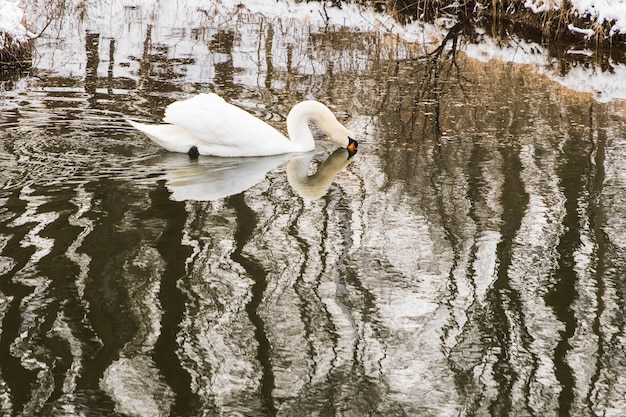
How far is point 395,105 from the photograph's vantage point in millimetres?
10867

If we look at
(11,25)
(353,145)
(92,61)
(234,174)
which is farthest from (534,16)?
(234,174)

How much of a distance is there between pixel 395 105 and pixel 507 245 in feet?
14.8

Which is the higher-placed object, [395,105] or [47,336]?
[395,105]

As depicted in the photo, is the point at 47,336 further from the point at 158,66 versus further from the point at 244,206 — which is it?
the point at 158,66

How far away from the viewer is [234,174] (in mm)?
8188

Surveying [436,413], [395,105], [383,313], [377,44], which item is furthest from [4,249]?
[377,44]

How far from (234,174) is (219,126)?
0.57 metres

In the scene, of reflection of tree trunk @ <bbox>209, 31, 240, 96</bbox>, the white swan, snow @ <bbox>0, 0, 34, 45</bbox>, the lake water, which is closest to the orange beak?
the lake water

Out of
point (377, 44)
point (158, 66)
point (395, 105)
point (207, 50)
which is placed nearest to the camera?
point (395, 105)

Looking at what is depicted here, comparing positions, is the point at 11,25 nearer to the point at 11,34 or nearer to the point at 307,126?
the point at 11,34

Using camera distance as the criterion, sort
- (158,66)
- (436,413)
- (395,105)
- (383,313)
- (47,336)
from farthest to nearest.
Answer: (158,66), (395,105), (383,313), (47,336), (436,413)

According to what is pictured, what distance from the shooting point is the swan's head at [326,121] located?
29.7ft

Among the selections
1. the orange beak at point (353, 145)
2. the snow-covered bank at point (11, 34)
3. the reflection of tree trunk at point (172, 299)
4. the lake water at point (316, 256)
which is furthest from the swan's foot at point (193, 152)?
the snow-covered bank at point (11, 34)

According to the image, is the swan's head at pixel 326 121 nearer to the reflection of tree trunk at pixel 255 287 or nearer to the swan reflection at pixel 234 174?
the swan reflection at pixel 234 174
